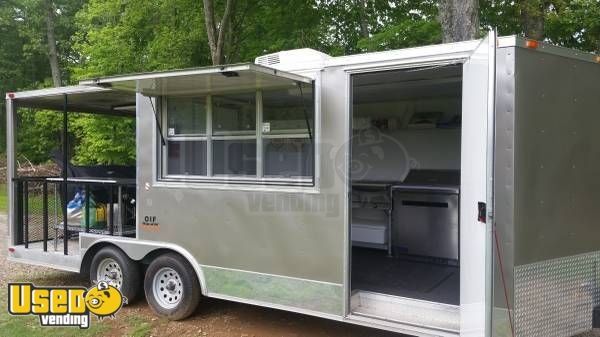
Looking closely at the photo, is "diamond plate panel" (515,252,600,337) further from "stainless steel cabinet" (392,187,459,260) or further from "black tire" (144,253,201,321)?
"black tire" (144,253,201,321)

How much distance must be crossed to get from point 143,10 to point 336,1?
16.8ft

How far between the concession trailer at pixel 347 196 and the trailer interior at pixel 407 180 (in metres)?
0.03

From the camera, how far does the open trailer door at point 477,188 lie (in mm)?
3537

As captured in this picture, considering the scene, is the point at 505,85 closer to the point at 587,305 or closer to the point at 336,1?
the point at 587,305

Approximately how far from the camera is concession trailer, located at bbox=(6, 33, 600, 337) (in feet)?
11.9

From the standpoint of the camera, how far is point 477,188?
3.68 metres

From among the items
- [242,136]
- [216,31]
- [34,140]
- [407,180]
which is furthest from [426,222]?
[34,140]

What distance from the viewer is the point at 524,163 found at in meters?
3.60

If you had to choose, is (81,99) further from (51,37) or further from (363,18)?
(51,37)

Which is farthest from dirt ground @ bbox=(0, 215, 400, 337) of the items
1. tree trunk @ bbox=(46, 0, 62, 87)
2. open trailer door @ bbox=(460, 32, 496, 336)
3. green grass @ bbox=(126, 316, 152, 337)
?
tree trunk @ bbox=(46, 0, 62, 87)

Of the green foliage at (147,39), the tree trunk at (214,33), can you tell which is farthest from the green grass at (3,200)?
the tree trunk at (214,33)

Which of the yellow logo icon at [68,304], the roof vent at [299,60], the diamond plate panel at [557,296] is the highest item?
the roof vent at [299,60]

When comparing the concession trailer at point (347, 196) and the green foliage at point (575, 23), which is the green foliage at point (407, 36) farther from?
the concession trailer at point (347, 196)

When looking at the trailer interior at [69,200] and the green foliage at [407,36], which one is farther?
the green foliage at [407,36]
